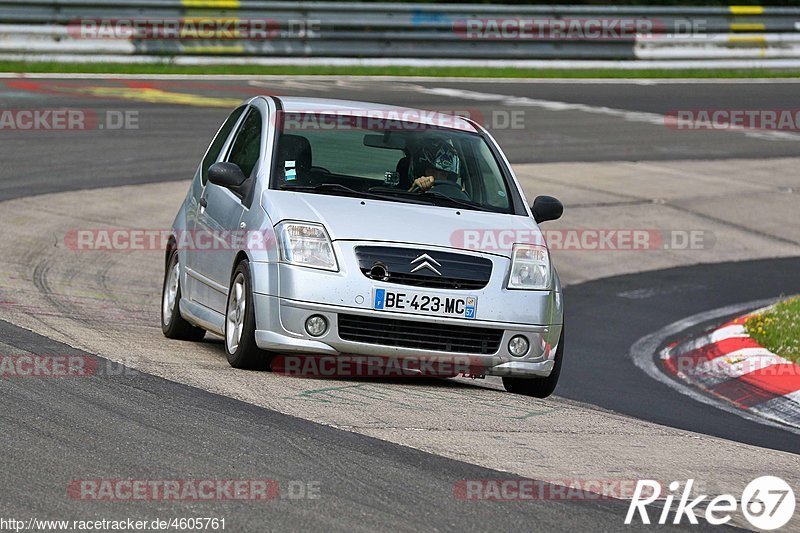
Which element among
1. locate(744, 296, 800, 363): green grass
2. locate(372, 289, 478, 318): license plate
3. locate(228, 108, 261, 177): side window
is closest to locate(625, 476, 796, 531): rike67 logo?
locate(372, 289, 478, 318): license plate

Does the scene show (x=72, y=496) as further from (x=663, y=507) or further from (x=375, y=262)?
(x=375, y=262)

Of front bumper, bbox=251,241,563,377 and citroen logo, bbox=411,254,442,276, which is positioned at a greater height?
citroen logo, bbox=411,254,442,276

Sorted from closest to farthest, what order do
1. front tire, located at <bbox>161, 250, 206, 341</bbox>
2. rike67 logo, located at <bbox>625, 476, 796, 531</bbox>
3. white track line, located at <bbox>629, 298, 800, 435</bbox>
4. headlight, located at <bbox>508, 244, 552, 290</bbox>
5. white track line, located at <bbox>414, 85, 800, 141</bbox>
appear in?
rike67 logo, located at <bbox>625, 476, 796, 531</bbox> → headlight, located at <bbox>508, 244, 552, 290</bbox> → white track line, located at <bbox>629, 298, 800, 435</bbox> → front tire, located at <bbox>161, 250, 206, 341</bbox> → white track line, located at <bbox>414, 85, 800, 141</bbox>

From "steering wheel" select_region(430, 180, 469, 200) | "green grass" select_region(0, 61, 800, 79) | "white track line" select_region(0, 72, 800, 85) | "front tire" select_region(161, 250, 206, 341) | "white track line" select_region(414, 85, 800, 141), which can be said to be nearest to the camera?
"steering wheel" select_region(430, 180, 469, 200)

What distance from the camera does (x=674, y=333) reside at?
11992 mm

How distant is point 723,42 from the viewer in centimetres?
3095

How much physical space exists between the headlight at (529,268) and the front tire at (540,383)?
40cm

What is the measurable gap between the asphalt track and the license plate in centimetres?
123

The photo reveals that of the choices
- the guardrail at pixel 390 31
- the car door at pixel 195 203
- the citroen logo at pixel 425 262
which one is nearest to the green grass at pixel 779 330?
the citroen logo at pixel 425 262

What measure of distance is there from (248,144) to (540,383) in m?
2.41

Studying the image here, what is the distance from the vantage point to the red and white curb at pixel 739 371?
30.8ft

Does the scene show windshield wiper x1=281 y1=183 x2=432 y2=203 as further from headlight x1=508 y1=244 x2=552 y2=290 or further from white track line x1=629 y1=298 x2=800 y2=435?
white track line x1=629 y1=298 x2=800 y2=435

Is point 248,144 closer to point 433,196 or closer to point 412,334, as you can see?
point 433,196

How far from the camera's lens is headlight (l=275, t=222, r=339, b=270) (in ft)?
26.0
